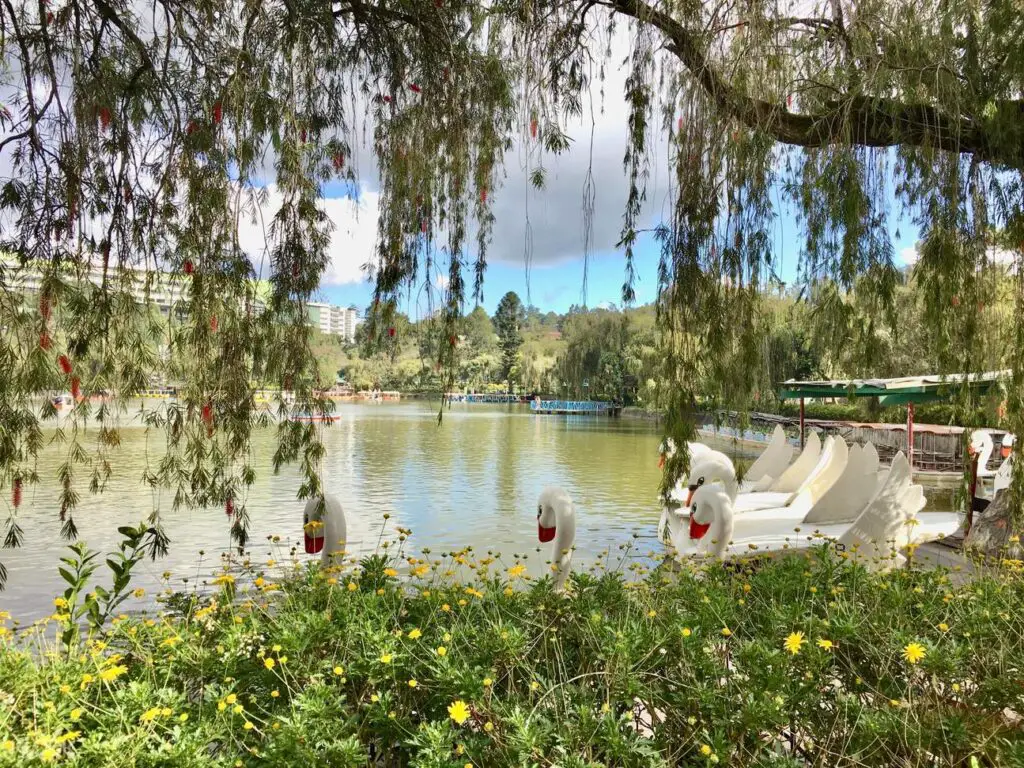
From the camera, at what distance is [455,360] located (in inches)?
125

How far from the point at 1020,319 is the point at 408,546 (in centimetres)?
752

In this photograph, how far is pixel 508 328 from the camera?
66.6 meters

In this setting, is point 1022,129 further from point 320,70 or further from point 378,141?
point 320,70

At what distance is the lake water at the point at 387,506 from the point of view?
26.7 feet

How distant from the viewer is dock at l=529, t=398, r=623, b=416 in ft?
144

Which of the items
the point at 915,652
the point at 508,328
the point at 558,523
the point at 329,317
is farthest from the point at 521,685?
the point at 508,328

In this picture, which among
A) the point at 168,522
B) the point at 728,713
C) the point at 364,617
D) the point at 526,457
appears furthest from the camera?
the point at 526,457

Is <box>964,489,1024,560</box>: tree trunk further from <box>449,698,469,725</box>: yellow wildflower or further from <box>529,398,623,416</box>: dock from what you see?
<box>529,398,623,416</box>: dock

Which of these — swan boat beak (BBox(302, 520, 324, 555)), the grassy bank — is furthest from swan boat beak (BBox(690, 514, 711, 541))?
the grassy bank

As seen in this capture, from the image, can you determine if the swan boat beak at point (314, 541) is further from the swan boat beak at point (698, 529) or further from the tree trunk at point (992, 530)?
the tree trunk at point (992, 530)

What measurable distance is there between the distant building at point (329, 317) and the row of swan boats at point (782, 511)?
2.51 ft

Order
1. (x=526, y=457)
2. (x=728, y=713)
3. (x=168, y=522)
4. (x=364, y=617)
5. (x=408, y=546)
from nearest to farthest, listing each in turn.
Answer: (x=728, y=713), (x=364, y=617), (x=408, y=546), (x=168, y=522), (x=526, y=457)

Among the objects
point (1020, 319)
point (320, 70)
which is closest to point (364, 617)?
point (320, 70)

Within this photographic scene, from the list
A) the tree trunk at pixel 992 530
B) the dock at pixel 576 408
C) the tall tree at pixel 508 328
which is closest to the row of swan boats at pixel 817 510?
the tree trunk at pixel 992 530
